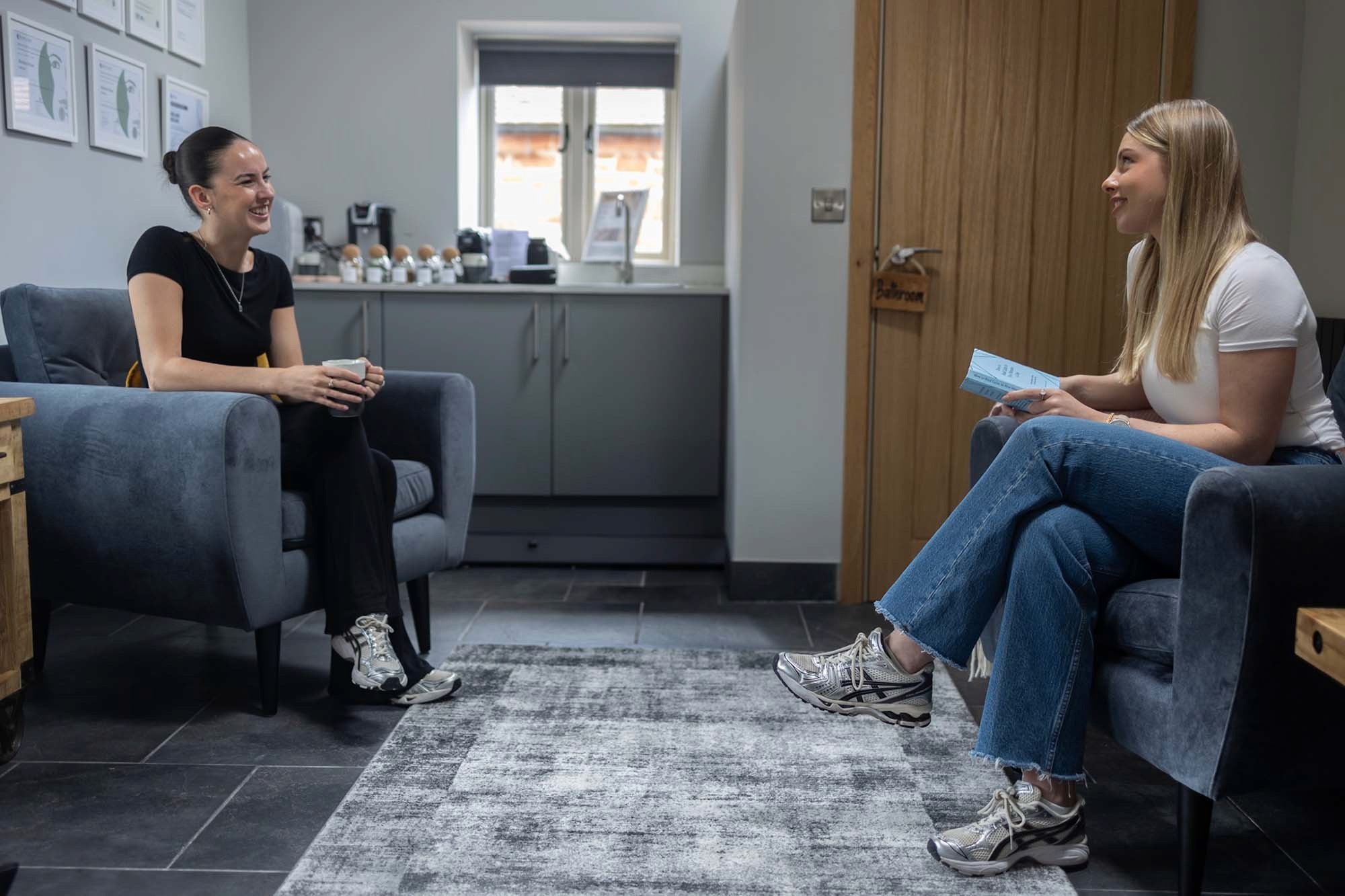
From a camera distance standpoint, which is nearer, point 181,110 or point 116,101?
point 116,101

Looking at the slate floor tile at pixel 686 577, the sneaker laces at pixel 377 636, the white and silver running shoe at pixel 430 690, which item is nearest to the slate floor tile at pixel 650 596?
the slate floor tile at pixel 686 577

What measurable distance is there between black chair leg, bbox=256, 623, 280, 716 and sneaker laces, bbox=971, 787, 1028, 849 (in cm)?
138

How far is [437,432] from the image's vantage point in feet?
8.76

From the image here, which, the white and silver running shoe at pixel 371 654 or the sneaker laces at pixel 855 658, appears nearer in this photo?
the sneaker laces at pixel 855 658

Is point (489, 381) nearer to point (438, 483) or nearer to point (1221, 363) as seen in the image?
point (438, 483)

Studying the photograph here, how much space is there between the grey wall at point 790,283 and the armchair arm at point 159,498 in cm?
148

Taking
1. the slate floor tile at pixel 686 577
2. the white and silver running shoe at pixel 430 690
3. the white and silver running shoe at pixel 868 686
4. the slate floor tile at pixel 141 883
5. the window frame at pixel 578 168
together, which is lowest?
the slate floor tile at pixel 686 577

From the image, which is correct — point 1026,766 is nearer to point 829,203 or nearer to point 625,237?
point 829,203

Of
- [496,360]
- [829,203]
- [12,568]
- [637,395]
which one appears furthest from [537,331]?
[12,568]

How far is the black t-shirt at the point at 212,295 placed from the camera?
2.25 m

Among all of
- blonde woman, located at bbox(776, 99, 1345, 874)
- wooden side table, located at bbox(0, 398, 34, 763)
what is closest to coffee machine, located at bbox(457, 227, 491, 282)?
wooden side table, located at bbox(0, 398, 34, 763)

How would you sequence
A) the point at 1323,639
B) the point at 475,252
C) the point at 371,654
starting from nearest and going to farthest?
the point at 1323,639
the point at 371,654
the point at 475,252

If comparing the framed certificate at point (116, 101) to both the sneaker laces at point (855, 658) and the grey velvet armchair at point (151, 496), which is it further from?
the sneaker laces at point (855, 658)

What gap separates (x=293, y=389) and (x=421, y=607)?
2.29 feet
